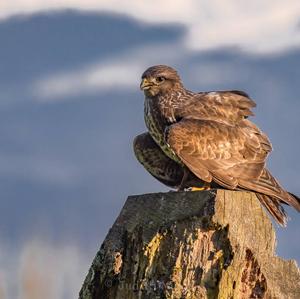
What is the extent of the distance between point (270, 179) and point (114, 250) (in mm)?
3575

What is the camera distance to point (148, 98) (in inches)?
380

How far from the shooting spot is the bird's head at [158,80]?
9.56m

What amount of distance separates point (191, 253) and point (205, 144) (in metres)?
3.93

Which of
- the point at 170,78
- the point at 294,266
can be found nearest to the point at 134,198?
the point at 294,266

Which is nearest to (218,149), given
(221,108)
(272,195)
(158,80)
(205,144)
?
(205,144)

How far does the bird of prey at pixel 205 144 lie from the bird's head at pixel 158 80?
1cm

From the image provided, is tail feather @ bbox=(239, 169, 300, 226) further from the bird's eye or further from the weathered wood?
the weathered wood

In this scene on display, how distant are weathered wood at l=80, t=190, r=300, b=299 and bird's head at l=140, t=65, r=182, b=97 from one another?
453cm

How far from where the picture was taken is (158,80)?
9.64 metres

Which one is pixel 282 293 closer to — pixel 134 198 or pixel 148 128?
pixel 134 198

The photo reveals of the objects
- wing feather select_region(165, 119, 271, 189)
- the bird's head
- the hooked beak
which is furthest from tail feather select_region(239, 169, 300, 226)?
the hooked beak

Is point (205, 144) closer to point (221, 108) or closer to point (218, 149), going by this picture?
point (218, 149)

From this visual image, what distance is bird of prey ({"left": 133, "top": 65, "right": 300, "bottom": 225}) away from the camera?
816 cm

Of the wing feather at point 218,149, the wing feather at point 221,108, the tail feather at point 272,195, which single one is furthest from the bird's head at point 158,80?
the tail feather at point 272,195
